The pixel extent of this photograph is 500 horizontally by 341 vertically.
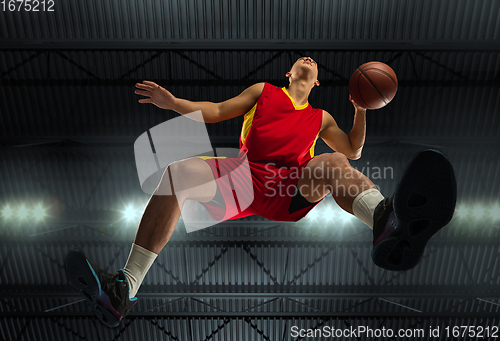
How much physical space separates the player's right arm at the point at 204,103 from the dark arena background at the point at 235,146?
263 cm

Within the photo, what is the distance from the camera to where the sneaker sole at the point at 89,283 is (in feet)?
7.24

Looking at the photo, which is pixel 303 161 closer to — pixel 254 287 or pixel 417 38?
pixel 417 38

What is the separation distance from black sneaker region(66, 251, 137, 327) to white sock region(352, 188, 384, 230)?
5.63ft

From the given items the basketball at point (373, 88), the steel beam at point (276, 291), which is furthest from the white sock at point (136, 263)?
the steel beam at point (276, 291)

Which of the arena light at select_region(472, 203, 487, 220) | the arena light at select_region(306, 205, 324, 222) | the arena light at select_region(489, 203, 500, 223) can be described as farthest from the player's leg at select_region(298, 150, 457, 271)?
the arena light at select_region(489, 203, 500, 223)

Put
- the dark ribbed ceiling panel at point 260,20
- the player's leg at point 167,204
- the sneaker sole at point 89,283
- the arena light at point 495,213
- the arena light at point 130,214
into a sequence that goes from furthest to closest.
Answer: the arena light at point 130,214 → the arena light at point 495,213 → the dark ribbed ceiling panel at point 260,20 → the player's leg at point 167,204 → the sneaker sole at point 89,283

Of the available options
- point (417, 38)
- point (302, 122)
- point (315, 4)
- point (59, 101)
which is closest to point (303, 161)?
point (302, 122)

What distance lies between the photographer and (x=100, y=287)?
2271mm

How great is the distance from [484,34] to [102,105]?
646cm

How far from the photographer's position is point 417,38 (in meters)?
5.46

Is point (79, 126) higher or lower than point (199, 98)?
lower

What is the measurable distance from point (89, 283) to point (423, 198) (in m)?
2.13

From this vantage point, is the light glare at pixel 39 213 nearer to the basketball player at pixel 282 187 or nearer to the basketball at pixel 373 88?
the basketball player at pixel 282 187

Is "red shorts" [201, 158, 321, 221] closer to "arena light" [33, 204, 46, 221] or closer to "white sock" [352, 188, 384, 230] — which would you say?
"white sock" [352, 188, 384, 230]
